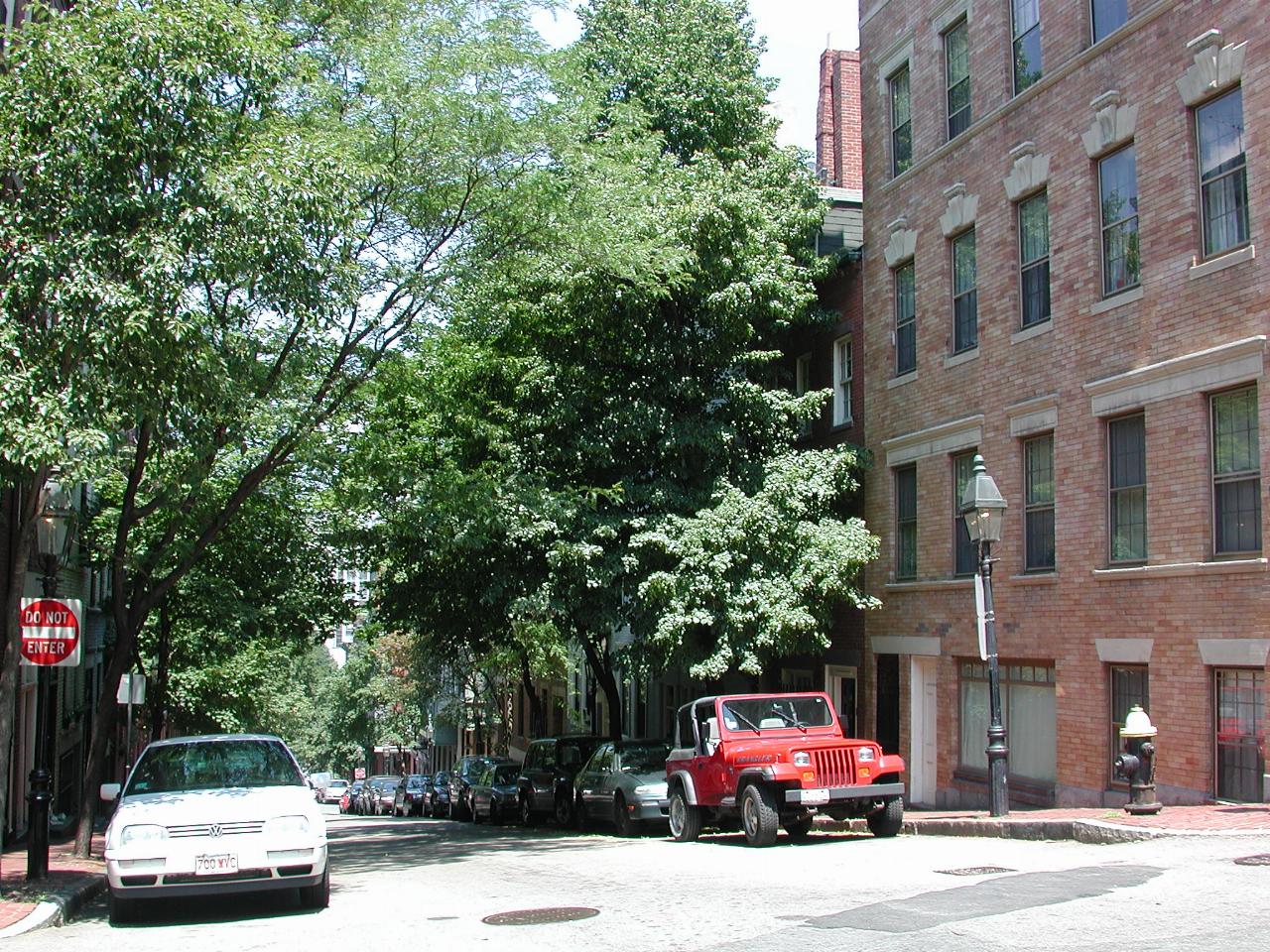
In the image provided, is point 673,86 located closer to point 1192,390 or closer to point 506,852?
point 1192,390

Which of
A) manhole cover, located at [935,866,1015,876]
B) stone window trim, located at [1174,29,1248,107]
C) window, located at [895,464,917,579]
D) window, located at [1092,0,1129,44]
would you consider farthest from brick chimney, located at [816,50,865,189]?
manhole cover, located at [935,866,1015,876]

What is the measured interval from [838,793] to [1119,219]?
320 inches

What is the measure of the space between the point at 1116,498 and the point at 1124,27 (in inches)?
232

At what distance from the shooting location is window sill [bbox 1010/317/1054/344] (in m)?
18.5

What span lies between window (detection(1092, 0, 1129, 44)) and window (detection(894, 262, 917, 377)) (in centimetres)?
544

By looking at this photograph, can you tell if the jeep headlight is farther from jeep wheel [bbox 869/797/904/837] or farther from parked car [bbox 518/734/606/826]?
parked car [bbox 518/734/606/826]

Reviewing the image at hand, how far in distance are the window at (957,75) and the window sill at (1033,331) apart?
3.73 meters

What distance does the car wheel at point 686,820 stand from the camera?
17500mm

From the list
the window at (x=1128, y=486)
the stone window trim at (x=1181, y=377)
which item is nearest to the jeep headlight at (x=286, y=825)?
the window at (x=1128, y=486)

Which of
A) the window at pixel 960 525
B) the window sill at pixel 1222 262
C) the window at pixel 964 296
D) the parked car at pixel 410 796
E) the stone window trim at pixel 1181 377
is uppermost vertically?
the window at pixel 964 296

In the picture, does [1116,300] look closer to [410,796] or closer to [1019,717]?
[1019,717]

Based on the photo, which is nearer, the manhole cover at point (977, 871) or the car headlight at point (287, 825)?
the car headlight at point (287, 825)

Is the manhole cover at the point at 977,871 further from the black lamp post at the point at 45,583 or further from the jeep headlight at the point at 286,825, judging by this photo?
the black lamp post at the point at 45,583

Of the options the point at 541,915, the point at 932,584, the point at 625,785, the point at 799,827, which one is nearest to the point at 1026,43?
the point at 932,584
